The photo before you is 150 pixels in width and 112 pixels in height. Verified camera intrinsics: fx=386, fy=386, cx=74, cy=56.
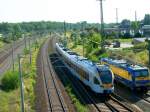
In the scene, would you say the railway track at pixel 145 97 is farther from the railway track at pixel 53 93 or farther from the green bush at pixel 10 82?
the green bush at pixel 10 82

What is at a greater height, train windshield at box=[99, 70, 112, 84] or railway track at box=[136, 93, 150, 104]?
train windshield at box=[99, 70, 112, 84]

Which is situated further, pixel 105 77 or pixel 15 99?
pixel 15 99

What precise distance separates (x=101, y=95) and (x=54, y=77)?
60.1 feet

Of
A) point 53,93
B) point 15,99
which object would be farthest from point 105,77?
point 15,99

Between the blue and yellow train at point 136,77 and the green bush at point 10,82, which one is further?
the green bush at point 10,82

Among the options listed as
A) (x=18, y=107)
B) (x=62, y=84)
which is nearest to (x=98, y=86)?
(x=18, y=107)

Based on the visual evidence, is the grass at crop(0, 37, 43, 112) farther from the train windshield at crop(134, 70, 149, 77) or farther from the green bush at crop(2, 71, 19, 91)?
the train windshield at crop(134, 70, 149, 77)

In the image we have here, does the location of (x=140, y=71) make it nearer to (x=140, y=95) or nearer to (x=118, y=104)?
(x=140, y=95)

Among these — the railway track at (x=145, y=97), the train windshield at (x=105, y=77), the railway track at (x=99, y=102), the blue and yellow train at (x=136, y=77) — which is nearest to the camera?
the railway track at (x=99, y=102)

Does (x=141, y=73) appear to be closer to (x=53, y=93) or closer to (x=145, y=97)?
(x=145, y=97)

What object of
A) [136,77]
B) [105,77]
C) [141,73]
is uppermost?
[141,73]

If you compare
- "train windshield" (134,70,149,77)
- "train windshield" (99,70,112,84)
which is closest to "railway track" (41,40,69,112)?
"train windshield" (99,70,112,84)

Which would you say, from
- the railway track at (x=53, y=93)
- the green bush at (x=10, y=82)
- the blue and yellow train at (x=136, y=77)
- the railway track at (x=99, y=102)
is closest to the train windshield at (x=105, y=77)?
the railway track at (x=99, y=102)

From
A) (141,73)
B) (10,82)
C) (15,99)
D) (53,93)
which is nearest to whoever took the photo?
(141,73)
